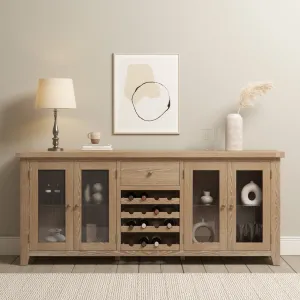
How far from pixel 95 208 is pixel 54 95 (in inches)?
34.7

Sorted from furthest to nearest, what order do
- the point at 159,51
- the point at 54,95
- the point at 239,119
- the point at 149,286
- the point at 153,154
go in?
the point at 159,51, the point at 239,119, the point at 54,95, the point at 153,154, the point at 149,286

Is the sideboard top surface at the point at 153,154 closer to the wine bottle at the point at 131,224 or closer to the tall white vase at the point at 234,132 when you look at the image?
the tall white vase at the point at 234,132

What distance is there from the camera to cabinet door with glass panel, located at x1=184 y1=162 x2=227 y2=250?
4855mm

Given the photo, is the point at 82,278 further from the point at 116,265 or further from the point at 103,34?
the point at 103,34

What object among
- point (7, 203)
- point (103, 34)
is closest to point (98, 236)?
point (7, 203)

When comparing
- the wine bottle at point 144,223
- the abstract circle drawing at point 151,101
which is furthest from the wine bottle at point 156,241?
the abstract circle drawing at point 151,101

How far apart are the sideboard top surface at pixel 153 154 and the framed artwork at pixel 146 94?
47 cm

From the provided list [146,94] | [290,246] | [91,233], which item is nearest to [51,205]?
[91,233]

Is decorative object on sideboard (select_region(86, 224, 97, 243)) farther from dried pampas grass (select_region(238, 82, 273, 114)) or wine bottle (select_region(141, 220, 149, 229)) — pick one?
dried pampas grass (select_region(238, 82, 273, 114))

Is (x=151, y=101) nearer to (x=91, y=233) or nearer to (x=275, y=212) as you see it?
(x=91, y=233)

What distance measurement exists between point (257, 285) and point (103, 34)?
2264 mm

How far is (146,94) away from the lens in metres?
5.28

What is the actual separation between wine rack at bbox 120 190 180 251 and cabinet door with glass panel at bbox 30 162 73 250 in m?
0.39

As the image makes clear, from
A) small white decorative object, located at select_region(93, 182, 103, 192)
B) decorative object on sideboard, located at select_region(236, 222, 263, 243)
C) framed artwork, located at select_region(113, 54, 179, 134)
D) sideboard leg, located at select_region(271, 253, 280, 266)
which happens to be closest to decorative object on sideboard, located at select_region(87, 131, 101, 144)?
framed artwork, located at select_region(113, 54, 179, 134)
